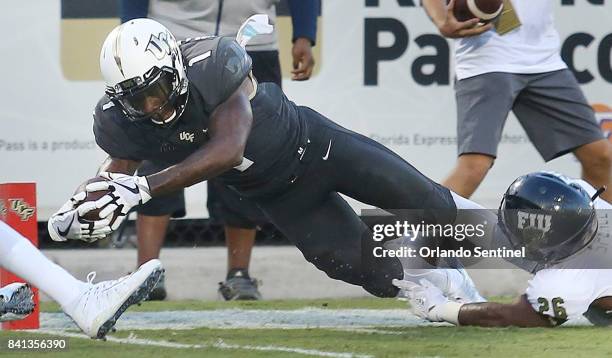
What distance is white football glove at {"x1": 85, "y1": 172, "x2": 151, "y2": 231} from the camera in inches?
184

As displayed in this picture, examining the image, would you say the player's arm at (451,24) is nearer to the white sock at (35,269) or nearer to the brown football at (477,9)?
the brown football at (477,9)

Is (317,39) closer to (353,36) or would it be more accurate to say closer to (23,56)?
(353,36)

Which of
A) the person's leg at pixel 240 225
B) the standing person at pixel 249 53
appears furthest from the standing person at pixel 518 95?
the person's leg at pixel 240 225

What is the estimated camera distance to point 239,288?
6.86 metres

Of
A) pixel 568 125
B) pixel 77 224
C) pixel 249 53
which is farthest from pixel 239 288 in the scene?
pixel 77 224

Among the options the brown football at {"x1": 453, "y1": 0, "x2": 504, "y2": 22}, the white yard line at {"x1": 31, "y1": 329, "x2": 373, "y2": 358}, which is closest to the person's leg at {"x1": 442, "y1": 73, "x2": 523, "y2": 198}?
the brown football at {"x1": 453, "y1": 0, "x2": 504, "y2": 22}

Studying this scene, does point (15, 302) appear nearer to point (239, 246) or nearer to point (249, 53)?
point (239, 246)

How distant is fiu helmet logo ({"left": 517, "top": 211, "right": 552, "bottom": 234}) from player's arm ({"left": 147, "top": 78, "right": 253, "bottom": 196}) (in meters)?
1.07

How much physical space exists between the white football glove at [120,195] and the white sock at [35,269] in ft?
1.15

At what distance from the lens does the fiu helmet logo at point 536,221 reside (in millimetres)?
5305

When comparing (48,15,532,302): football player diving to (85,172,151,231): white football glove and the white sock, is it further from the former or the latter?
the white sock

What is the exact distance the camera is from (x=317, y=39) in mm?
7535

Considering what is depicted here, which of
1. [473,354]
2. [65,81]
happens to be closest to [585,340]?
[473,354]

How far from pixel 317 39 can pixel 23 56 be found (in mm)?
1499
